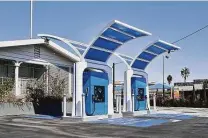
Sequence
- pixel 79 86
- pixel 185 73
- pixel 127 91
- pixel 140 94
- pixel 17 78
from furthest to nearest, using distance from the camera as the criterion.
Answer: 1. pixel 185 73
2. pixel 140 94
3. pixel 17 78
4. pixel 127 91
5. pixel 79 86

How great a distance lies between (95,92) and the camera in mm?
19578

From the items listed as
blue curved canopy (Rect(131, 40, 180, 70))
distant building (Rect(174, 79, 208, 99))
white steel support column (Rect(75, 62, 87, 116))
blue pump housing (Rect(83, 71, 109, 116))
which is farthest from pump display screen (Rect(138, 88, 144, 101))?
distant building (Rect(174, 79, 208, 99))

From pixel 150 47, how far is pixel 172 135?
39.2 ft

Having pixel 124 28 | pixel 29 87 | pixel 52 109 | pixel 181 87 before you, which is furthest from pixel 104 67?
pixel 181 87

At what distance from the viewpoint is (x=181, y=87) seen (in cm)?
5816

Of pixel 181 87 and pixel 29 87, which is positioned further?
pixel 181 87

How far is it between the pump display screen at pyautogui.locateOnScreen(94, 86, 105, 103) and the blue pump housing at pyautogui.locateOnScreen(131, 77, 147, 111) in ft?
14.1

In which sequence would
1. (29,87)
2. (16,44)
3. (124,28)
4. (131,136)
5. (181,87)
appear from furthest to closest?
(181,87) < (29,87) < (16,44) < (124,28) < (131,136)

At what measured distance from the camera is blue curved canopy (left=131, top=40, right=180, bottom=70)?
76.8 ft

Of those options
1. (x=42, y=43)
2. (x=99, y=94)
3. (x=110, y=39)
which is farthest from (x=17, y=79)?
(x=110, y=39)

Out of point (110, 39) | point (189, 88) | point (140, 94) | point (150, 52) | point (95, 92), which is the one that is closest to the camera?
point (110, 39)

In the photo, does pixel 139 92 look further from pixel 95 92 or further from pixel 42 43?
pixel 42 43

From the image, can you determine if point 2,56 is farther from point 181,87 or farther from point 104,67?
point 181,87

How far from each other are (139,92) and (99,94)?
5.39m
